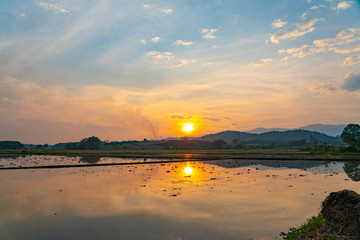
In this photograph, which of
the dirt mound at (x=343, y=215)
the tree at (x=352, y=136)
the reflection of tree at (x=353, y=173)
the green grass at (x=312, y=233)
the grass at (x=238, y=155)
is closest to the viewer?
the dirt mound at (x=343, y=215)

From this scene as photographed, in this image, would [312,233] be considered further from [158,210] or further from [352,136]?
[352,136]

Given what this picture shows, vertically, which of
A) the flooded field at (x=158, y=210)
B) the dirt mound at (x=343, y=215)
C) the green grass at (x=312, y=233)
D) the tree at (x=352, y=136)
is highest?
the tree at (x=352, y=136)

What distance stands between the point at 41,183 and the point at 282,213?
2816cm

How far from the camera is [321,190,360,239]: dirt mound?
10398 mm

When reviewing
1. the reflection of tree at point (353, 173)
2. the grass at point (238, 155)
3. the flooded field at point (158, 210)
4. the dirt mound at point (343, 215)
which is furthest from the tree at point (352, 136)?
the dirt mound at point (343, 215)

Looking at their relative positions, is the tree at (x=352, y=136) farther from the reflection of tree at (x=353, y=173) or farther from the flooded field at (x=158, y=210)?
the flooded field at (x=158, y=210)

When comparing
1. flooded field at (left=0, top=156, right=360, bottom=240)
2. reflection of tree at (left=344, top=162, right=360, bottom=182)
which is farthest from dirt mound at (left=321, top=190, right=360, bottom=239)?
reflection of tree at (left=344, top=162, right=360, bottom=182)

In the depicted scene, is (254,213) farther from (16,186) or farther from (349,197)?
(16,186)

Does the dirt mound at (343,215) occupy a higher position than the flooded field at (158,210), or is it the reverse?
the dirt mound at (343,215)

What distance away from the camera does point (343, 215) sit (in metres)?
10.9

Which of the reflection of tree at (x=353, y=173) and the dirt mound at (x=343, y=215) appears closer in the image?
the dirt mound at (x=343, y=215)

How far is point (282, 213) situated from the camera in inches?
650

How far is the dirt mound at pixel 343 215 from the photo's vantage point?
1040 cm

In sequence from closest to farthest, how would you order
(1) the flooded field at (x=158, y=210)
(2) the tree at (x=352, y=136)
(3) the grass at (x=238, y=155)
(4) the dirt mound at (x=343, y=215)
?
(4) the dirt mound at (x=343, y=215) → (1) the flooded field at (x=158, y=210) → (3) the grass at (x=238, y=155) → (2) the tree at (x=352, y=136)
